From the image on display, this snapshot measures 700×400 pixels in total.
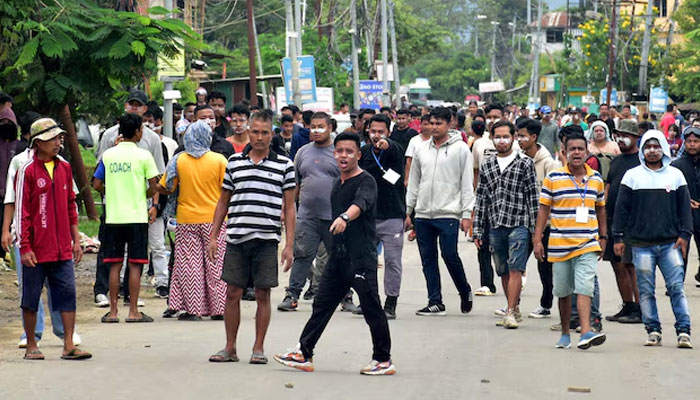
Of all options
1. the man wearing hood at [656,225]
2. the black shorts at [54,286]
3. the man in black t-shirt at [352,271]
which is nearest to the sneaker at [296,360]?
the man in black t-shirt at [352,271]

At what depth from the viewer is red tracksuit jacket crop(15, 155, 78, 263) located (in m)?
9.11

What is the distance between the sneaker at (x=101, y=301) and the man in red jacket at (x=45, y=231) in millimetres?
3308

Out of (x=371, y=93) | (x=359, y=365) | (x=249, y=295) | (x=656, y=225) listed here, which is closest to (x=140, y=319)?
(x=249, y=295)

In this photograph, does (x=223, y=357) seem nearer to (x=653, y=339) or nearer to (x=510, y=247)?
(x=510, y=247)

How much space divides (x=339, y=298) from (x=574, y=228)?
230 cm

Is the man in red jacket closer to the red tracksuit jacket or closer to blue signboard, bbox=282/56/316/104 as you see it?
the red tracksuit jacket

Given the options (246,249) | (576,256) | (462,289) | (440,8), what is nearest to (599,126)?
(462,289)

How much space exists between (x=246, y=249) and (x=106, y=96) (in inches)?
237

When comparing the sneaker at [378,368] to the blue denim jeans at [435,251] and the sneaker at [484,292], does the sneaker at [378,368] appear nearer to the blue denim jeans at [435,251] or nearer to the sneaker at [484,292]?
the blue denim jeans at [435,251]

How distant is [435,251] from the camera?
12.5 meters

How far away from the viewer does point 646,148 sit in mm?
10586

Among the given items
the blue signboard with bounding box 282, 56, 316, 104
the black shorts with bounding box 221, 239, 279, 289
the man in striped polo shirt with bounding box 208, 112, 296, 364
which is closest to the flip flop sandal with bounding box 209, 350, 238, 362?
the man in striped polo shirt with bounding box 208, 112, 296, 364

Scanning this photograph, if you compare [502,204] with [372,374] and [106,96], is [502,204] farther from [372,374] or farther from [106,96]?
[106,96]

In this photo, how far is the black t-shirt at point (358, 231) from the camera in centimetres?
903
